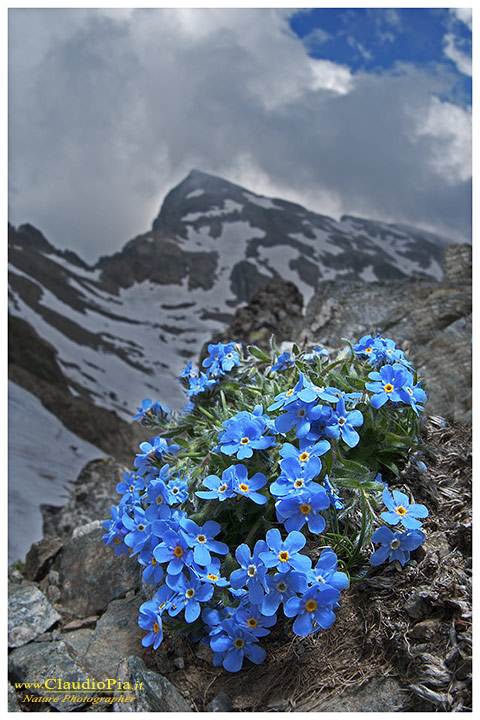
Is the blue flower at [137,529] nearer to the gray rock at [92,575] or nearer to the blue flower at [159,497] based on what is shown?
the blue flower at [159,497]

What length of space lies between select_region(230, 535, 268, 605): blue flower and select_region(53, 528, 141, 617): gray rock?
1.30 m

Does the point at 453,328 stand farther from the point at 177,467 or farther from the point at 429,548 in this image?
the point at 177,467

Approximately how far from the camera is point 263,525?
239cm

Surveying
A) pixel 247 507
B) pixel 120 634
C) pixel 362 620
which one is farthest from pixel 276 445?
pixel 120 634

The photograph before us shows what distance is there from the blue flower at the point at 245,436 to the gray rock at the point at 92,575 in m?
1.41

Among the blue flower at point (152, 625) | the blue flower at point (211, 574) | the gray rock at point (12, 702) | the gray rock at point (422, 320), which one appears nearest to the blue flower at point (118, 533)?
the blue flower at point (152, 625)

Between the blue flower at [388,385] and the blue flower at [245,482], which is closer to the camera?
the blue flower at [245,482]

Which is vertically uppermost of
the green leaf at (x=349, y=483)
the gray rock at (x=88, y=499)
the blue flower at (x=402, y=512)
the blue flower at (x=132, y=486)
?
the green leaf at (x=349, y=483)

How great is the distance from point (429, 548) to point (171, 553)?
124cm

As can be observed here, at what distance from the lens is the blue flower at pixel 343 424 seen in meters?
2.31

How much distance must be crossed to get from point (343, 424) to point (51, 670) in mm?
1869

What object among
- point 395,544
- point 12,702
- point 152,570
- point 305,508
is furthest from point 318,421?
point 12,702

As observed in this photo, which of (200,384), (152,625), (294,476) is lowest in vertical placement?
(152,625)

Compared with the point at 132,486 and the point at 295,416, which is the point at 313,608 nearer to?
the point at 295,416
